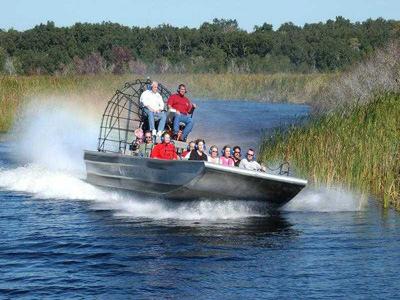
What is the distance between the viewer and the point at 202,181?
62.7 feet

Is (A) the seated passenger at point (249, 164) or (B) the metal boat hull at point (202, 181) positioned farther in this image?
(A) the seated passenger at point (249, 164)

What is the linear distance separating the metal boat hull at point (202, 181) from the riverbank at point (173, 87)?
63.5 feet

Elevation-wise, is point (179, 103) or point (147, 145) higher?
point (179, 103)

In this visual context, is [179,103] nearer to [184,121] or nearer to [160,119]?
[184,121]

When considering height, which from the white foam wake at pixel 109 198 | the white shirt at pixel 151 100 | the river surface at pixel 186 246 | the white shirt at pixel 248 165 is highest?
the white shirt at pixel 151 100

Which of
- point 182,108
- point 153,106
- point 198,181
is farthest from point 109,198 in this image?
point 198,181

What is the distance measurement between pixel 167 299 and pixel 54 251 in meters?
3.72

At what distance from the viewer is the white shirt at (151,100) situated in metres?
22.9

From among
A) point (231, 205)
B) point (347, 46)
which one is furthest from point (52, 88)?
point (347, 46)

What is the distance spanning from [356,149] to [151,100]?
5210 mm

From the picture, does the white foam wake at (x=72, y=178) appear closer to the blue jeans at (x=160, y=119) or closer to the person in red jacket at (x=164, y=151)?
the person in red jacket at (x=164, y=151)

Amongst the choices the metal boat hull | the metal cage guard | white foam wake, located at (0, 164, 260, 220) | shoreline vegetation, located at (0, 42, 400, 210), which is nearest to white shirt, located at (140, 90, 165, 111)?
the metal cage guard

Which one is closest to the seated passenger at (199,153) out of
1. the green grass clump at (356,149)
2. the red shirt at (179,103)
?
the red shirt at (179,103)

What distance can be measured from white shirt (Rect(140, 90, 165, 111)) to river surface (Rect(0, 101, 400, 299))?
7.69 ft
